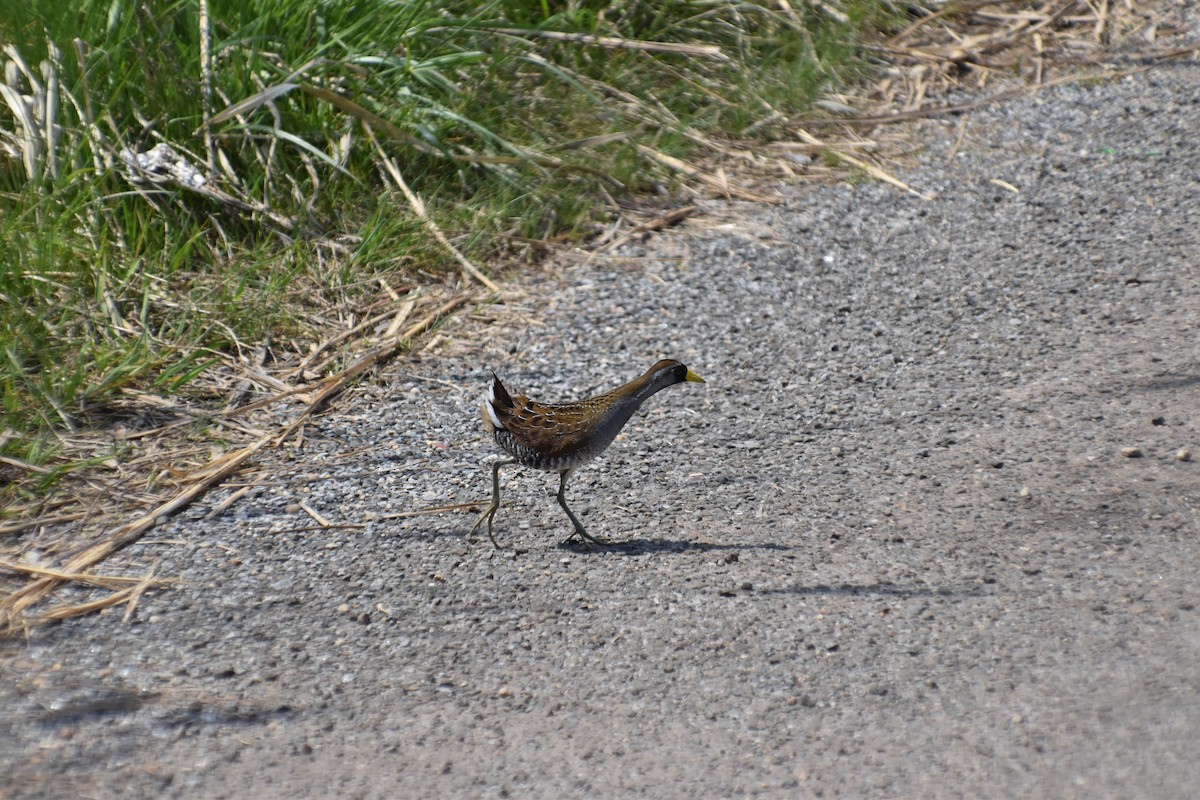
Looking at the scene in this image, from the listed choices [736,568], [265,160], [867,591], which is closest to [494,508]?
[736,568]

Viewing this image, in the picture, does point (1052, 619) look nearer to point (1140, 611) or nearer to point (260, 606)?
point (1140, 611)

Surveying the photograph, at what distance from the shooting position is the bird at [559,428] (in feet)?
13.2

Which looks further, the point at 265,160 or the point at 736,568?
the point at 265,160

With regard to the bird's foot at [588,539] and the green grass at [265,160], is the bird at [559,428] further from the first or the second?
the green grass at [265,160]

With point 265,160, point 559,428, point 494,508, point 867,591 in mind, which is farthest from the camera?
point 265,160

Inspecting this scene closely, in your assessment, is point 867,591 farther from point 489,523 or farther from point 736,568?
point 489,523

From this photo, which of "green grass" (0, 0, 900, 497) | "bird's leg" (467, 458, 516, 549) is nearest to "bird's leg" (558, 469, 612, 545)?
"bird's leg" (467, 458, 516, 549)

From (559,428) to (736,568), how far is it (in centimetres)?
73

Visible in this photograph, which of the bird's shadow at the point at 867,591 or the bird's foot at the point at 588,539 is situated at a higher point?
the bird's shadow at the point at 867,591

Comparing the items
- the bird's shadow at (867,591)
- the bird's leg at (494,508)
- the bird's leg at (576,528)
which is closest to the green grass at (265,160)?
the bird's leg at (494,508)

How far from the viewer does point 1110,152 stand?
684 cm

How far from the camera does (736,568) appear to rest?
391 cm

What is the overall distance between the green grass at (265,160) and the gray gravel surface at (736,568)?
64cm

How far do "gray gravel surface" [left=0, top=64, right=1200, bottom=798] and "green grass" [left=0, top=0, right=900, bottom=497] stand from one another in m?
0.64
